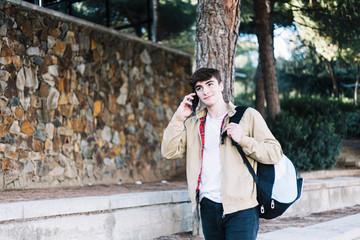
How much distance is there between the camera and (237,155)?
3123mm

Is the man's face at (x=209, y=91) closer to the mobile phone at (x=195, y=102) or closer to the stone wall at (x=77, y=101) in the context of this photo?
the mobile phone at (x=195, y=102)

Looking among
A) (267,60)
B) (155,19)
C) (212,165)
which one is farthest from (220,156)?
(155,19)

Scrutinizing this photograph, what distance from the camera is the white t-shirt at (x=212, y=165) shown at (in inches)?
122

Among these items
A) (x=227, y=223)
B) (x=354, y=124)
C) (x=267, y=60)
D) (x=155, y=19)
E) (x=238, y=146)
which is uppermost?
(x=155, y=19)

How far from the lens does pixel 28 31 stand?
8.30 meters

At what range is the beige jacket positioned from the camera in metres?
3.00

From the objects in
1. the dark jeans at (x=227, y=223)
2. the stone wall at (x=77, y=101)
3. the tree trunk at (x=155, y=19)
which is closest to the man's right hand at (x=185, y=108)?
the dark jeans at (x=227, y=223)

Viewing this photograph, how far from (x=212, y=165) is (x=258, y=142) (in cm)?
33

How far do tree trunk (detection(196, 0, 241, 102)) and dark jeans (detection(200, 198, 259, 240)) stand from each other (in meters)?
3.01

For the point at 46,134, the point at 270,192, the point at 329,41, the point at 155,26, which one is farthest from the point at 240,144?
the point at 329,41

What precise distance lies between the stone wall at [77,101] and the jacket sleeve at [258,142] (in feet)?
18.5

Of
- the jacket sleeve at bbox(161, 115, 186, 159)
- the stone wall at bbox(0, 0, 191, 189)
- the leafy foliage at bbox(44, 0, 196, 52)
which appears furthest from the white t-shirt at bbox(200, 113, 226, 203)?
the leafy foliage at bbox(44, 0, 196, 52)

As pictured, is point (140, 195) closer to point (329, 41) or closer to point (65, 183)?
point (65, 183)

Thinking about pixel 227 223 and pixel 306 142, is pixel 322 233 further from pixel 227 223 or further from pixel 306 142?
pixel 306 142
